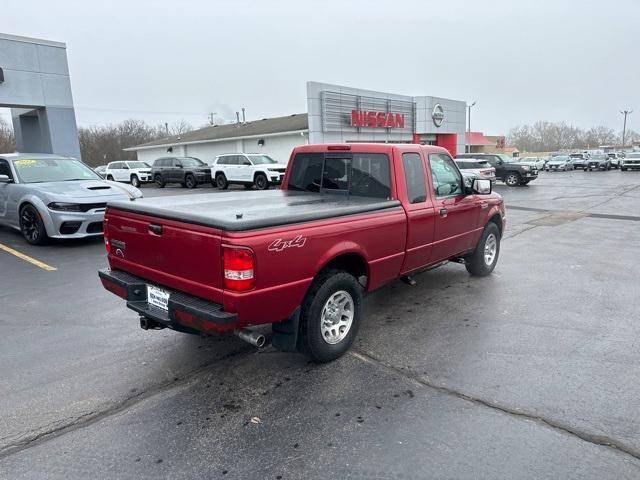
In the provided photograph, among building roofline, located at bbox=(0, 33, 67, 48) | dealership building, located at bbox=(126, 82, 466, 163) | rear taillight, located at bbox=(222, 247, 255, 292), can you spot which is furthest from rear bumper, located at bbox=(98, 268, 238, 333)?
dealership building, located at bbox=(126, 82, 466, 163)

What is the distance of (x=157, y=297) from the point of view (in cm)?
361

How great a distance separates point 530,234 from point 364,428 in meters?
8.41

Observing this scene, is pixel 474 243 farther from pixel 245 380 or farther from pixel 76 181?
pixel 76 181

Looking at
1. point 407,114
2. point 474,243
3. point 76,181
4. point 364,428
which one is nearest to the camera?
point 364,428

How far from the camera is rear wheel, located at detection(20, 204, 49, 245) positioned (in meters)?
8.40

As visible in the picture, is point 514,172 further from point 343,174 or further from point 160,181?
point 343,174


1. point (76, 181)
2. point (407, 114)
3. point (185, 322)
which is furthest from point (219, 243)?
point (407, 114)

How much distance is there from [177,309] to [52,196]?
20.3 ft

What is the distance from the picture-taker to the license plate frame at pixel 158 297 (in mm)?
3502

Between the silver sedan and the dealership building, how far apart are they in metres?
16.5

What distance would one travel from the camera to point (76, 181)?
29.7 ft

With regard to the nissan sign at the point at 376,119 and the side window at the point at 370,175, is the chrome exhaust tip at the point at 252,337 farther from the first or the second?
the nissan sign at the point at 376,119

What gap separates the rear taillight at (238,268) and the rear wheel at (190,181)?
23.1 metres

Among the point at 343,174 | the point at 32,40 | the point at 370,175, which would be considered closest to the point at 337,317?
the point at 370,175
